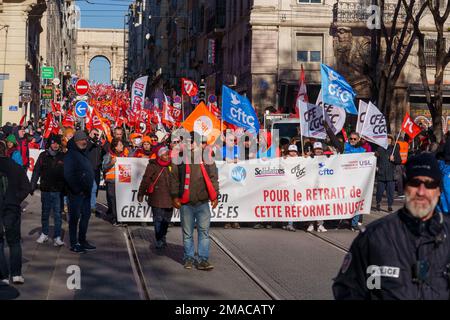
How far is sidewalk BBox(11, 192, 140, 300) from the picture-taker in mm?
9302

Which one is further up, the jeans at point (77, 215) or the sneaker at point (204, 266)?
the jeans at point (77, 215)

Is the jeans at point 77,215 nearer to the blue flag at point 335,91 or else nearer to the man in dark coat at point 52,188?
the man in dark coat at point 52,188

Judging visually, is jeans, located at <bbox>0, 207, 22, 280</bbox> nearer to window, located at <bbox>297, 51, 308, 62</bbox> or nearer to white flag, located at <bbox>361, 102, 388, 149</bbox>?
white flag, located at <bbox>361, 102, 388, 149</bbox>

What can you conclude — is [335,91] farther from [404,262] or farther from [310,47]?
[310,47]

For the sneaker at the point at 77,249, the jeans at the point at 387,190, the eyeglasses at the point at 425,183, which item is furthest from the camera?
the jeans at the point at 387,190

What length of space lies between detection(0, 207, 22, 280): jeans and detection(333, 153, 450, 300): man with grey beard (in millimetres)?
5661

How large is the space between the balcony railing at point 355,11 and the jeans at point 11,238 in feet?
108

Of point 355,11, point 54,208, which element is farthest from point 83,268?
point 355,11

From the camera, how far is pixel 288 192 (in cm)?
1591

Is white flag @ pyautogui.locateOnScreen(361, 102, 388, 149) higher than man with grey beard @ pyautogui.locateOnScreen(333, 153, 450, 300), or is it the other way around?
white flag @ pyautogui.locateOnScreen(361, 102, 388, 149)

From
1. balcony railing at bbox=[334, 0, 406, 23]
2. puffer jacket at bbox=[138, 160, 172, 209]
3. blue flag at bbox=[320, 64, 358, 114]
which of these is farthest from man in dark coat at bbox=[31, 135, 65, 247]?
balcony railing at bbox=[334, 0, 406, 23]

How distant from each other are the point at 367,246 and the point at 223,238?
10040 mm

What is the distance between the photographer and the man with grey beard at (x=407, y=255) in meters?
4.41

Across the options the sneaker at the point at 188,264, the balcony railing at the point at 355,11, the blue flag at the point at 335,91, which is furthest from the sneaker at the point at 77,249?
the balcony railing at the point at 355,11
